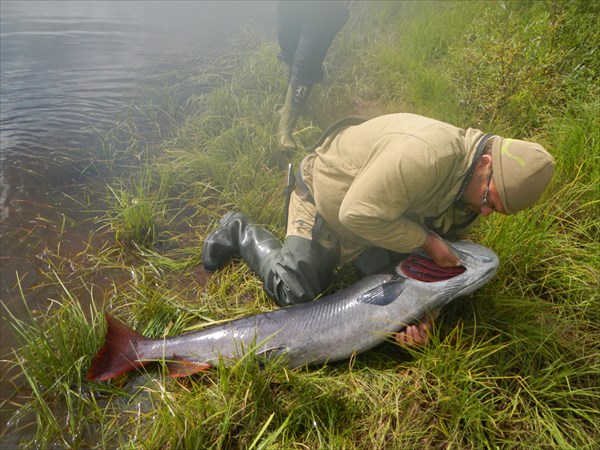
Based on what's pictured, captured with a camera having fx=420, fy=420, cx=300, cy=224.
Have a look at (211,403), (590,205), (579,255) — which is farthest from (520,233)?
(211,403)

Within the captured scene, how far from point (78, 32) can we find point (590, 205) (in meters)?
8.16

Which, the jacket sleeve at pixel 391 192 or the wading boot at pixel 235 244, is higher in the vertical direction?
the jacket sleeve at pixel 391 192

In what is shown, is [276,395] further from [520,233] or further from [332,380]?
[520,233]

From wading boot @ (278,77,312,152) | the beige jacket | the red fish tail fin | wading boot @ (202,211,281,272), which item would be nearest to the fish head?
the beige jacket

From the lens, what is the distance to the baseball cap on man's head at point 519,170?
201cm

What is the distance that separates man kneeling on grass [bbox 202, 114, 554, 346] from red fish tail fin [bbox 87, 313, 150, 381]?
3.13 ft

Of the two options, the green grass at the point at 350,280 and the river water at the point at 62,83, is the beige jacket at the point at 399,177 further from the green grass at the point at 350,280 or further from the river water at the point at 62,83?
the river water at the point at 62,83

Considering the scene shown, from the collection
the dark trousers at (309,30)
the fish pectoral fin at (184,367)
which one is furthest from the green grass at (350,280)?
the dark trousers at (309,30)

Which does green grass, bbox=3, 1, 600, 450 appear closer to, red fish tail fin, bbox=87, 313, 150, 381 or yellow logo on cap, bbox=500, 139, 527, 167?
red fish tail fin, bbox=87, 313, 150, 381

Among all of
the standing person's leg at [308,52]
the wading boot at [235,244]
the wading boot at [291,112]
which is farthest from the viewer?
the wading boot at [291,112]

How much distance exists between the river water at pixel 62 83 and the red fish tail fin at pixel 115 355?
50cm

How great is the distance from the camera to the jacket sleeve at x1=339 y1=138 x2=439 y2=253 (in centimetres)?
203

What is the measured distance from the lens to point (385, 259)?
9.32ft

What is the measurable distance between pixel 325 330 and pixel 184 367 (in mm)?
832
